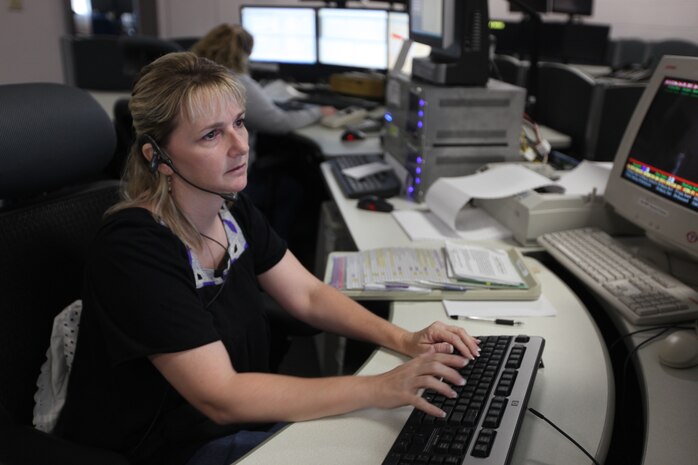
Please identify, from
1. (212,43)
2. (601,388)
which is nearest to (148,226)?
(601,388)

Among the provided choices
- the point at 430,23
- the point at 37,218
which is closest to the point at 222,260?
the point at 37,218

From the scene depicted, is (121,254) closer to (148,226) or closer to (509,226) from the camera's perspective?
(148,226)

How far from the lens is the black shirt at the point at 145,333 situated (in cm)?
95

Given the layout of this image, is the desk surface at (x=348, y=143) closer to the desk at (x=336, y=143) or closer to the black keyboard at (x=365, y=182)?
the desk at (x=336, y=143)

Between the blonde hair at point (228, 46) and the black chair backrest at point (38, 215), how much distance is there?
154 centimetres

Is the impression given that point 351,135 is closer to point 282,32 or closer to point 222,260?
point 282,32

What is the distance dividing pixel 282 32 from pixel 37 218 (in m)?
2.71

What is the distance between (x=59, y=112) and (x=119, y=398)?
0.55m

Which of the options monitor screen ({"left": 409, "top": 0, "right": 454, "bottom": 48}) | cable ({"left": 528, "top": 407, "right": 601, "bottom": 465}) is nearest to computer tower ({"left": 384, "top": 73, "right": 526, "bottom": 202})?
monitor screen ({"left": 409, "top": 0, "right": 454, "bottom": 48})

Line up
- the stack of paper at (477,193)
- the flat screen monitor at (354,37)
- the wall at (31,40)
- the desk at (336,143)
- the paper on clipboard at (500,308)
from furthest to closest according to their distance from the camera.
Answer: the wall at (31,40), the flat screen monitor at (354,37), the desk at (336,143), the stack of paper at (477,193), the paper on clipboard at (500,308)

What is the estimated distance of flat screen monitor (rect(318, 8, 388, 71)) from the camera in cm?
330

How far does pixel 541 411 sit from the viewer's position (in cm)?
95

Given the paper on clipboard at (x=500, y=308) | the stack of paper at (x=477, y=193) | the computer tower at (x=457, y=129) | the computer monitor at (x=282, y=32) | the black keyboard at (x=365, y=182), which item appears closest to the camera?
the paper on clipboard at (x=500, y=308)

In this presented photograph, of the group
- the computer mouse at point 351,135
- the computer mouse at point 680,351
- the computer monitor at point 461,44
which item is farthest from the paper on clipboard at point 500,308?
the computer mouse at point 351,135
